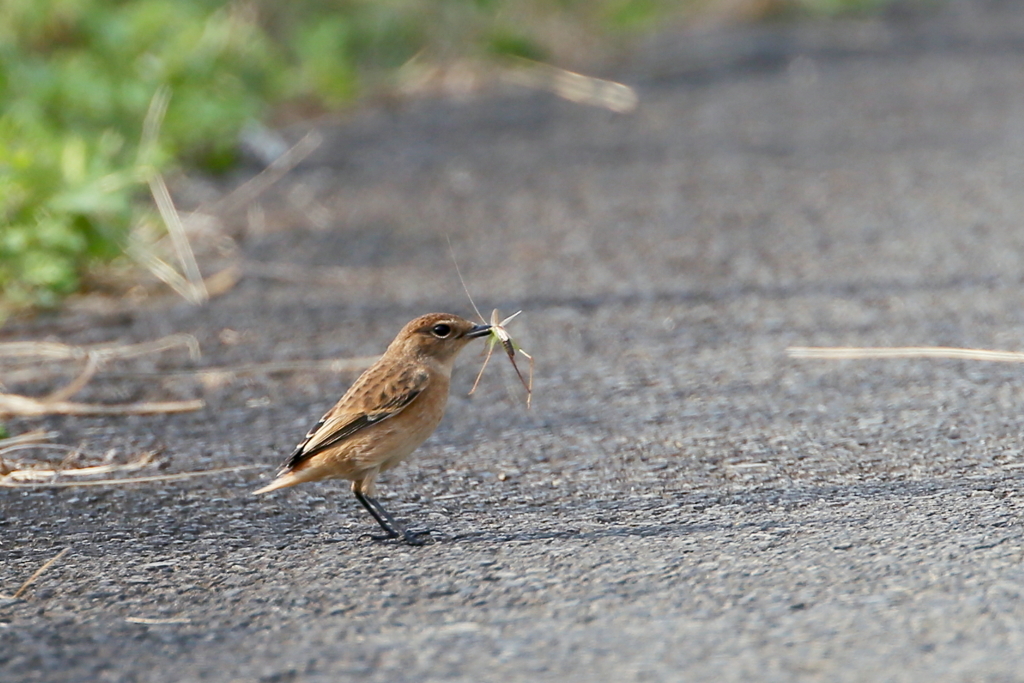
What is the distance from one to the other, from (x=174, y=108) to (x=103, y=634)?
5483 mm

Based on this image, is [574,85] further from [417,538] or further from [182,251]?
[417,538]

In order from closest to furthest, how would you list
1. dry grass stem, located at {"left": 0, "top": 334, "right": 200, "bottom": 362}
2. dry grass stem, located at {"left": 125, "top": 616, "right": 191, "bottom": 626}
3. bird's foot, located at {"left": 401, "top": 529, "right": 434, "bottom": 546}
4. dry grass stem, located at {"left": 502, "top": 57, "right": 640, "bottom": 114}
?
dry grass stem, located at {"left": 125, "top": 616, "right": 191, "bottom": 626}
bird's foot, located at {"left": 401, "top": 529, "right": 434, "bottom": 546}
dry grass stem, located at {"left": 0, "top": 334, "right": 200, "bottom": 362}
dry grass stem, located at {"left": 502, "top": 57, "right": 640, "bottom": 114}

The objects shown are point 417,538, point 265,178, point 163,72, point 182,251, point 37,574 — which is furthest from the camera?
point 163,72

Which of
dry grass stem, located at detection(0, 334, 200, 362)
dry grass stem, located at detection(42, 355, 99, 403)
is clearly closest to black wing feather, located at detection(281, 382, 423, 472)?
dry grass stem, located at detection(42, 355, 99, 403)

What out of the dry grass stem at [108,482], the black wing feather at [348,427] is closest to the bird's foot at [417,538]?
the black wing feather at [348,427]

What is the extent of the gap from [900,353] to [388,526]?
7.88ft

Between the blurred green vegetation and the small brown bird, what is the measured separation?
7.87 feet

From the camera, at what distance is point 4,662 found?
284 centimetres

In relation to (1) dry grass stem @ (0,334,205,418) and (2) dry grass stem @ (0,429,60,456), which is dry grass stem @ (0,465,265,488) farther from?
(1) dry grass stem @ (0,334,205,418)

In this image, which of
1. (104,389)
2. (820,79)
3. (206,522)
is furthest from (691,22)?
(206,522)

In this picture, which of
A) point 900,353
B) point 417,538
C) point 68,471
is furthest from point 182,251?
point 900,353

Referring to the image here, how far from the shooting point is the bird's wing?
3666 mm

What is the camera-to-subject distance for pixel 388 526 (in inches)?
142

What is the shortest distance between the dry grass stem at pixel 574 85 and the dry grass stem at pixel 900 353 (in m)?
4.92
